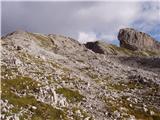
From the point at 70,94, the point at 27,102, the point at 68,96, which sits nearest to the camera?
the point at 27,102

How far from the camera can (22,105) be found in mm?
43656

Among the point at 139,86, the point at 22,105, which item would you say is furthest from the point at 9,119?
the point at 139,86

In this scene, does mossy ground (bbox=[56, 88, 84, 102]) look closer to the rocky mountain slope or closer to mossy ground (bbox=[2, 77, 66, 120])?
the rocky mountain slope

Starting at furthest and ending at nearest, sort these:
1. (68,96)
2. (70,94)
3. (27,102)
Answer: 1. (70,94)
2. (68,96)
3. (27,102)

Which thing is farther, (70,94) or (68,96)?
(70,94)

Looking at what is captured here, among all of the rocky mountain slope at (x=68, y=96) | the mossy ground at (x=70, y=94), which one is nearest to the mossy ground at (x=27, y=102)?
the rocky mountain slope at (x=68, y=96)

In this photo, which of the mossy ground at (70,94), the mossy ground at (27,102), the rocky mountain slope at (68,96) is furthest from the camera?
the mossy ground at (70,94)

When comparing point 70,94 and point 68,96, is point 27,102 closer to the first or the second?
point 68,96

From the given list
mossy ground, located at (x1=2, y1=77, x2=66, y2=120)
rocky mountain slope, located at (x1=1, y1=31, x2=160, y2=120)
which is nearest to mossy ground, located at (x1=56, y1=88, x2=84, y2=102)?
rocky mountain slope, located at (x1=1, y1=31, x2=160, y2=120)

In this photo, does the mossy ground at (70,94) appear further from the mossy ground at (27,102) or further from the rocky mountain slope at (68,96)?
the mossy ground at (27,102)

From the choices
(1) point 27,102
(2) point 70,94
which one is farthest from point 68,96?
(1) point 27,102

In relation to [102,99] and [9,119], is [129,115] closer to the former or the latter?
[102,99]

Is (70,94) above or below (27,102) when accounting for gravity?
below

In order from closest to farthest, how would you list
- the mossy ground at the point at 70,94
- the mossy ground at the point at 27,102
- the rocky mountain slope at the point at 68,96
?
1. the mossy ground at the point at 27,102
2. the rocky mountain slope at the point at 68,96
3. the mossy ground at the point at 70,94
